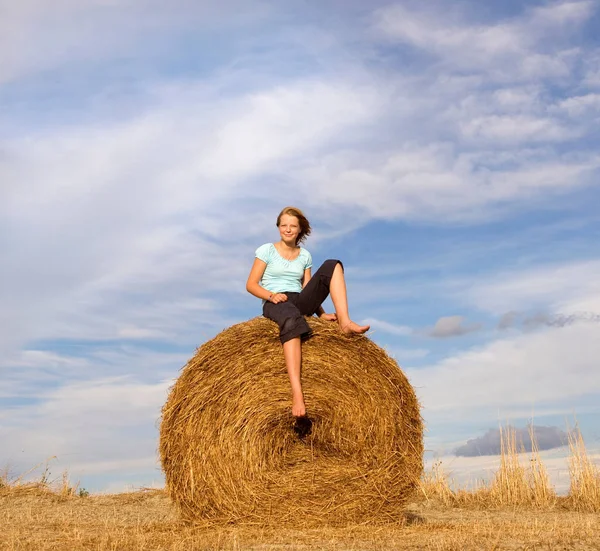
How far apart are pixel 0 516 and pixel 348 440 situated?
4424 mm

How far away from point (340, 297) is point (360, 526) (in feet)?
6.16

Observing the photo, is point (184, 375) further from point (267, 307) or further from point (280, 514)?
point (280, 514)

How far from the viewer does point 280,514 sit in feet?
20.0

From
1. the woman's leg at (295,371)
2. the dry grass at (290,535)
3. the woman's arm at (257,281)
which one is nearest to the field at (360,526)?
the dry grass at (290,535)

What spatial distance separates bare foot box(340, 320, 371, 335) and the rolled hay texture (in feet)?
0.48

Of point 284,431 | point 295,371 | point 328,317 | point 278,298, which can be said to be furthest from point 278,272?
point 284,431

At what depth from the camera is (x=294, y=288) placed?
6.54 meters

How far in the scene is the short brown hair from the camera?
261 inches

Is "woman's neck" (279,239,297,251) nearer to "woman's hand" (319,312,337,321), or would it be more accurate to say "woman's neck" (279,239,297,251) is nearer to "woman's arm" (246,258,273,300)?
"woman's arm" (246,258,273,300)

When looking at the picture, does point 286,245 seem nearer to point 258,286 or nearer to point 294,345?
point 258,286

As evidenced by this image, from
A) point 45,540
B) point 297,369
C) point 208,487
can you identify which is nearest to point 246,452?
point 208,487

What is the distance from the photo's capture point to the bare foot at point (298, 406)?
20.0 ft

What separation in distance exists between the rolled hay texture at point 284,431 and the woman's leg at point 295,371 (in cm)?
18

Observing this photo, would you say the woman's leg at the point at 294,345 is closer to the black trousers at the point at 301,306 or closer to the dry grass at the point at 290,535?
the black trousers at the point at 301,306
